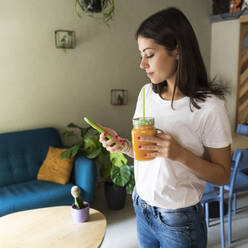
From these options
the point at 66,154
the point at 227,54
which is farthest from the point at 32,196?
the point at 227,54

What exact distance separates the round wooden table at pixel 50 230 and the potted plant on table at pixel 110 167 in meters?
0.84

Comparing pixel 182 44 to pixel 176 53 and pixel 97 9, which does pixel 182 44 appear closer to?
pixel 176 53

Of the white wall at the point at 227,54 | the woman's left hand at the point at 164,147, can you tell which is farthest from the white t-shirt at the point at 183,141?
the white wall at the point at 227,54

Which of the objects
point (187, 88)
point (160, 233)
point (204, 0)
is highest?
point (204, 0)

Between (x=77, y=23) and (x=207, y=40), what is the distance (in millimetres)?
2109

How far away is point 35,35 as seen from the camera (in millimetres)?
3125

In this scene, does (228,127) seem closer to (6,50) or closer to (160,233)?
(160,233)

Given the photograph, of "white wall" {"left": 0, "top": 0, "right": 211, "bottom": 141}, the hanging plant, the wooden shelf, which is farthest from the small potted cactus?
the wooden shelf

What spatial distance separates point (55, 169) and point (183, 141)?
214cm

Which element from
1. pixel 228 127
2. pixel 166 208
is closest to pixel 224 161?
pixel 228 127

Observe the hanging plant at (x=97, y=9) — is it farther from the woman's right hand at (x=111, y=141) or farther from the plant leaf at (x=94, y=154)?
the woman's right hand at (x=111, y=141)

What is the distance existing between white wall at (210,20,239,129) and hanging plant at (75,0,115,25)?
68.7 inches

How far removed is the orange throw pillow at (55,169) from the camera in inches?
113

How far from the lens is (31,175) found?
9.84 ft
